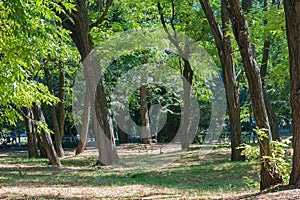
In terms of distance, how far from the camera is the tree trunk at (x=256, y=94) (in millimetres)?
5973

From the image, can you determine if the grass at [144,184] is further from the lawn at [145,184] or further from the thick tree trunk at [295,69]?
the thick tree trunk at [295,69]

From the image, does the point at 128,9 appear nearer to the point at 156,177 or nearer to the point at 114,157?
the point at 114,157

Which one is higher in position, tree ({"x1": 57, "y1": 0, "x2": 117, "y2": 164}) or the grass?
tree ({"x1": 57, "y1": 0, "x2": 117, "y2": 164})

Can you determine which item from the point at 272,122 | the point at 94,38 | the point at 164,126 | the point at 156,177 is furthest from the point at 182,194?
the point at 164,126

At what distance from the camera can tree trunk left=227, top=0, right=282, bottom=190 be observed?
5.97 m

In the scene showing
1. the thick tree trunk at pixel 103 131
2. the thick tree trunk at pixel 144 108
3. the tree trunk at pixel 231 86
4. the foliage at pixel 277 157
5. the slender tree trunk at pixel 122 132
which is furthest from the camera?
the slender tree trunk at pixel 122 132

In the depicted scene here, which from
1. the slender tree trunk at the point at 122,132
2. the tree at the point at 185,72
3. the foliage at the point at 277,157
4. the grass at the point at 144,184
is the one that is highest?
the tree at the point at 185,72

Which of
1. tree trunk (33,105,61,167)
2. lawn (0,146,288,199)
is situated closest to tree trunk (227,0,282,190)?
Result: lawn (0,146,288,199)

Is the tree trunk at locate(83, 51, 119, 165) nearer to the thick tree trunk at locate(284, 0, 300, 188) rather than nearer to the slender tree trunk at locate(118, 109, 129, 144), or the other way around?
the thick tree trunk at locate(284, 0, 300, 188)

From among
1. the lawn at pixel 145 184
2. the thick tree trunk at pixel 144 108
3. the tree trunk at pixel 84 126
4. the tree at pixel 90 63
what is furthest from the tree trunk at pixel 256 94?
the thick tree trunk at pixel 144 108

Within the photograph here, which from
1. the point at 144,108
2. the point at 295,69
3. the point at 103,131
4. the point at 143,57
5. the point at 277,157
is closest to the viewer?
the point at 295,69

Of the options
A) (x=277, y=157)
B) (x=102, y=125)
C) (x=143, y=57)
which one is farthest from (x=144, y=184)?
(x=143, y=57)

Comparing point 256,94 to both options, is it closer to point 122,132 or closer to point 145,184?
point 145,184

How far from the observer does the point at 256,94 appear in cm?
606
